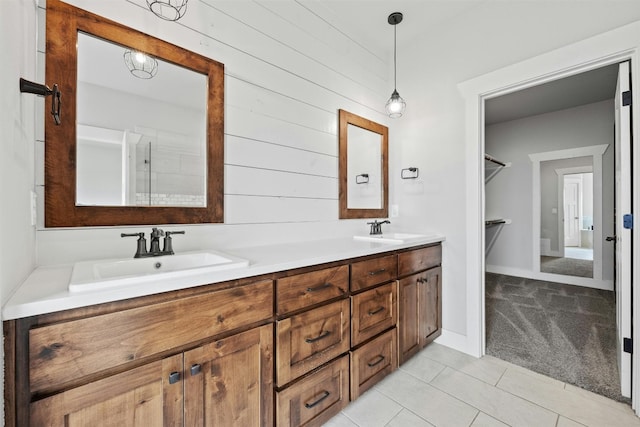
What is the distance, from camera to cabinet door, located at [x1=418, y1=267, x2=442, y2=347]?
2158mm

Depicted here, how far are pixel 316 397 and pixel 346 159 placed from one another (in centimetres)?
175

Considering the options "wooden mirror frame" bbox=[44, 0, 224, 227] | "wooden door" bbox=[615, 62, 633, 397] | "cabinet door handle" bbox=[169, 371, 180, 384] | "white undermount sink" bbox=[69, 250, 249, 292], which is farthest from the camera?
"wooden door" bbox=[615, 62, 633, 397]

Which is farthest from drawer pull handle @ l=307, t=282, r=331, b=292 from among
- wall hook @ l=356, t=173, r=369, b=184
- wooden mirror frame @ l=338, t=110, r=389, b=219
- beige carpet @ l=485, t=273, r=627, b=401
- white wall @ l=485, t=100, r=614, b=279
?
white wall @ l=485, t=100, r=614, b=279

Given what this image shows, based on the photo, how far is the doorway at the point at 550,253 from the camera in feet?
8.41

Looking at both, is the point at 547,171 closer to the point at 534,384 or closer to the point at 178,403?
the point at 534,384

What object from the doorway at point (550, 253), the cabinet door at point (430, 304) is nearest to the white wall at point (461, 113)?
the cabinet door at point (430, 304)

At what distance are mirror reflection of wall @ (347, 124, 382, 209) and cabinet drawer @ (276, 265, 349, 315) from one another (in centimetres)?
101

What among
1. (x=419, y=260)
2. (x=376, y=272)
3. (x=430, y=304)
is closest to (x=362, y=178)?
(x=419, y=260)

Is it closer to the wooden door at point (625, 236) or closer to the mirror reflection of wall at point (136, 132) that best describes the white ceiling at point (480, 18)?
the wooden door at point (625, 236)

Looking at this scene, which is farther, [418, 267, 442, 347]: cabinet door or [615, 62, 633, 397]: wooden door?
[418, 267, 442, 347]: cabinet door

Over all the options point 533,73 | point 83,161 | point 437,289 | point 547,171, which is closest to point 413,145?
point 533,73

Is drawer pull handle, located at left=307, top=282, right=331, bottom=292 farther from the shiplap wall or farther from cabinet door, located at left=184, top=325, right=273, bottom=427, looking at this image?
the shiplap wall

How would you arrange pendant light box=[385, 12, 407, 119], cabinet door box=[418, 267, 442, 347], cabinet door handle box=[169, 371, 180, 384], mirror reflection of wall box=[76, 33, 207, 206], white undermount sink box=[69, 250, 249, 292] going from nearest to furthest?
1. white undermount sink box=[69, 250, 249, 292]
2. cabinet door handle box=[169, 371, 180, 384]
3. mirror reflection of wall box=[76, 33, 207, 206]
4. cabinet door box=[418, 267, 442, 347]
5. pendant light box=[385, 12, 407, 119]

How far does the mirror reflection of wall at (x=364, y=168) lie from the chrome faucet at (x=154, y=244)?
1475 mm
